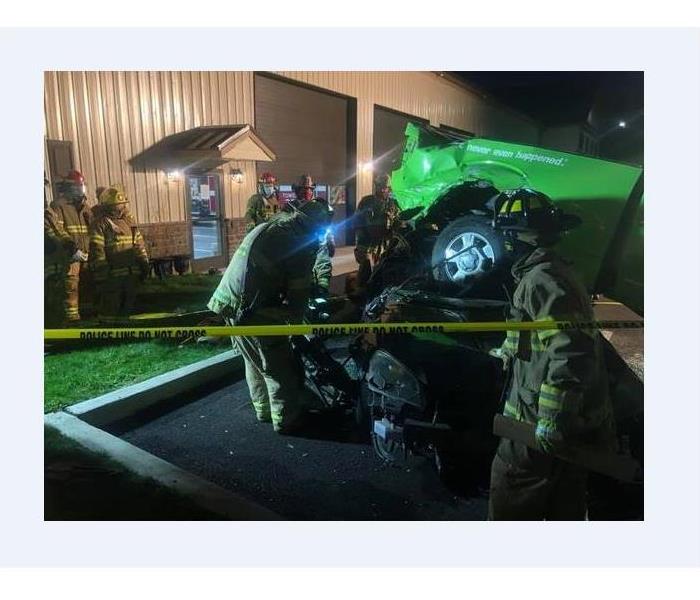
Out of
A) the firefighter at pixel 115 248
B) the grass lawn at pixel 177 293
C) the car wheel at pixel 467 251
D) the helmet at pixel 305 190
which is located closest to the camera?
the car wheel at pixel 467 251

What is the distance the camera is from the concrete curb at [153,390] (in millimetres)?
3393

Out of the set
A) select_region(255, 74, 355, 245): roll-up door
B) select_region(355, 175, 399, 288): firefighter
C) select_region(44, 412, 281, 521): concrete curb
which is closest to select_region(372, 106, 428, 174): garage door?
select_region(255, 74, 355, 245): roll-up door

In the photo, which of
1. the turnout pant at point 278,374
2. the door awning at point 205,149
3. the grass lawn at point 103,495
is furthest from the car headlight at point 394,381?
the door awning at point 205,149

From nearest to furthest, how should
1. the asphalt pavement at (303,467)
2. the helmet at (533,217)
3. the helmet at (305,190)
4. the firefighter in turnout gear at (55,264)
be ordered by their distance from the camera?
the helmet at (533,217), the asphalt pavement at (303,467), the firefighter in turnout gear at (55,264), the helmet at (305,190)

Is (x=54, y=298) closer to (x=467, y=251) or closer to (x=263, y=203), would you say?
(x=263, y=203)

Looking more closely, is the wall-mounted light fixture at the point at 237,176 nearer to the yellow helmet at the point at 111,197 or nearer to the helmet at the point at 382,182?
the yellow helmet at the point at 111,197

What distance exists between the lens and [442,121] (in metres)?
5.03

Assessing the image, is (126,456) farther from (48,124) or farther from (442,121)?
(442,121)

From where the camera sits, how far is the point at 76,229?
482 centimetres

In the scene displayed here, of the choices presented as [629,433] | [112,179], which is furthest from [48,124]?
[629,433]

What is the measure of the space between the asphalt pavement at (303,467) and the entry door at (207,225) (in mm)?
1650

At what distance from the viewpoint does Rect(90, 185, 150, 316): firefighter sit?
4453 millimetres

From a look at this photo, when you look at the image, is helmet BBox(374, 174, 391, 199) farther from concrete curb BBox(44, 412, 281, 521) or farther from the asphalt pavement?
concrete curb BBox(44, 412, 281, 521)

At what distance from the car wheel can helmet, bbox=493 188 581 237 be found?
2.41 feet
